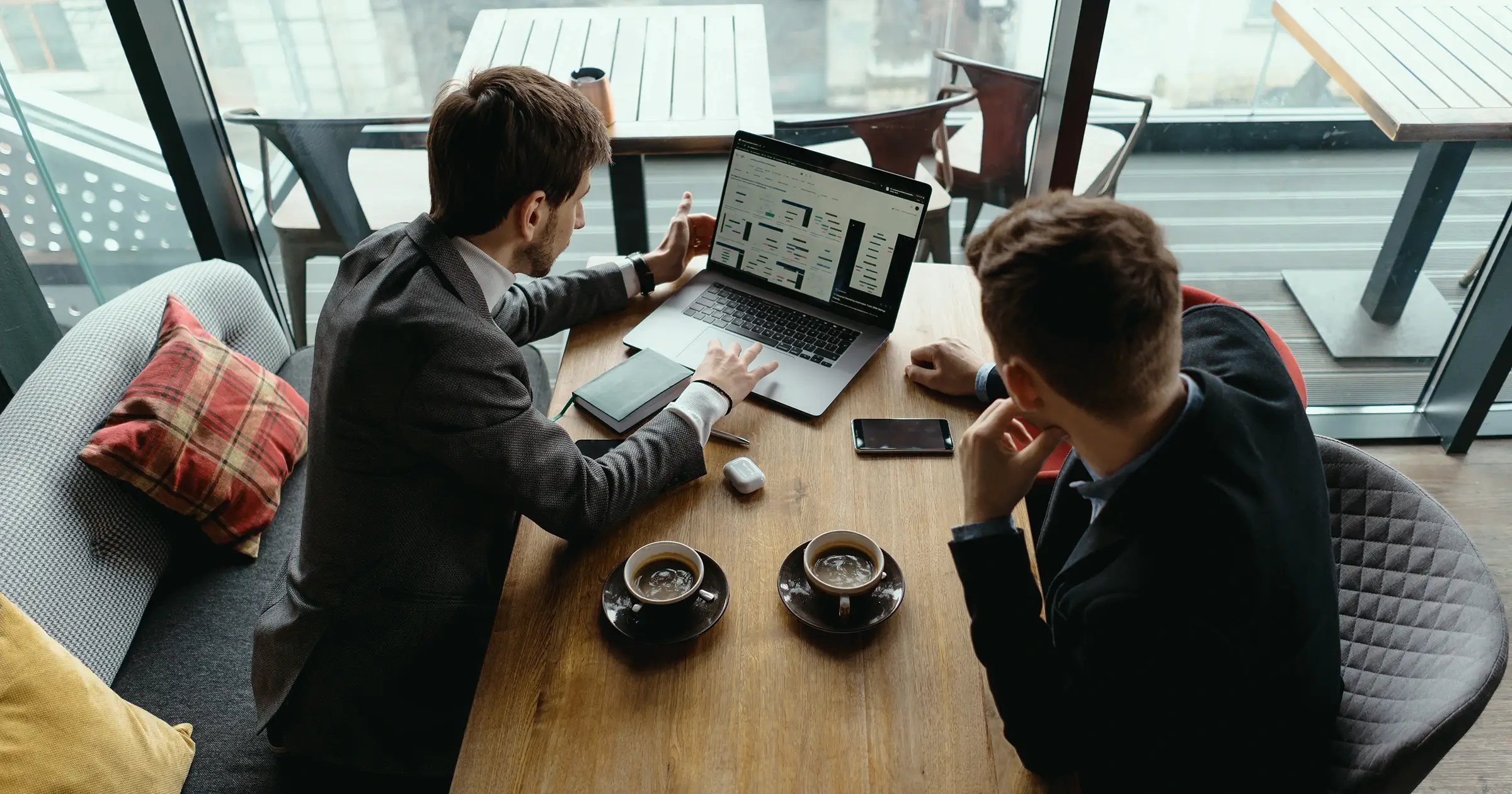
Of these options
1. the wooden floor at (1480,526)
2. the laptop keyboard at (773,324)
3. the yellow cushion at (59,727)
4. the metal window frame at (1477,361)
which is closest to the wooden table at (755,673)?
the laptop keyboard at (773,324)

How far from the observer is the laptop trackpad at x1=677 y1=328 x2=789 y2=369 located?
1.73 meters

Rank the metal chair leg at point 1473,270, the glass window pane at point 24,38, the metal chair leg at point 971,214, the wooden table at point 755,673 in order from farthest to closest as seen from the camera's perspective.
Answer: the metal chair leg at point 971,214 → the metal chair leg at point 1473,270 → the glass window pane at point 24,38 → the wooden table at point 755,673

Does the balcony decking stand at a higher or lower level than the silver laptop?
lower

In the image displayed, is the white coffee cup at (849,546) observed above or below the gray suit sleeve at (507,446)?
below

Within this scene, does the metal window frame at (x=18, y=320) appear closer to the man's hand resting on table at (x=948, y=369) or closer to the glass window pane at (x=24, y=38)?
the glass window pane at (x=24, y=38)

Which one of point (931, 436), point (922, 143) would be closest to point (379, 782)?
point (931, 436)

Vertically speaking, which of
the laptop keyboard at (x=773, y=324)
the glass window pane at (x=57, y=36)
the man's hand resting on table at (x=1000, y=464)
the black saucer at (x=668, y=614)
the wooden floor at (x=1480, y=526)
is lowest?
the wooden floor at (x=1480, y=526)

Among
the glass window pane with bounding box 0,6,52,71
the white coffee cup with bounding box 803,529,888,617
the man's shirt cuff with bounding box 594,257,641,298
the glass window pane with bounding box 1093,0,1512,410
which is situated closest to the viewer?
the white coffee cup with bounding box 803,529,888,617

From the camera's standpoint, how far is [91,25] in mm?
2307

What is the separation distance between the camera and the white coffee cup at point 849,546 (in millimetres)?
1230

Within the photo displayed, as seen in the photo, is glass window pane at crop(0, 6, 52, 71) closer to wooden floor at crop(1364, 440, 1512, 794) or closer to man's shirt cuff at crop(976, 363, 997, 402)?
man's shirt cuff at crop(976, 363, 997, 402)

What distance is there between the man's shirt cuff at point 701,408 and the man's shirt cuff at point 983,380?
0.42 m

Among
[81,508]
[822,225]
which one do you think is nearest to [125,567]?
[81,508]

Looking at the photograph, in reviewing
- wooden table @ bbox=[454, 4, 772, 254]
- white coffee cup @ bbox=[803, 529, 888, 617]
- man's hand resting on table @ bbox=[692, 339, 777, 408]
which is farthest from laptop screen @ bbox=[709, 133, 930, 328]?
white coffee cup @ bbox=[803, 529, 888, 617]
